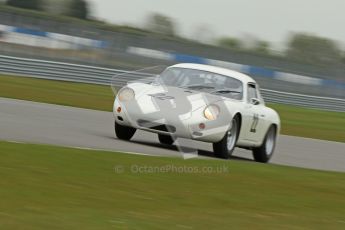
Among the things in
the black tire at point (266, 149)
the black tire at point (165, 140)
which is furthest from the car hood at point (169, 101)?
the black tire at point (266, 149)

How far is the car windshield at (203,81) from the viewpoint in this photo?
12.3 m

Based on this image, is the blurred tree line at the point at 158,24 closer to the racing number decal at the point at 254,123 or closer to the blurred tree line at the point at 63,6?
the blurred tree line at the point at 63,6

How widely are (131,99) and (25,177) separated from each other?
4.37 meters

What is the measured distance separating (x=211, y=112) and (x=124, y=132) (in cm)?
165

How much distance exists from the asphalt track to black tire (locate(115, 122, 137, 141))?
14cm

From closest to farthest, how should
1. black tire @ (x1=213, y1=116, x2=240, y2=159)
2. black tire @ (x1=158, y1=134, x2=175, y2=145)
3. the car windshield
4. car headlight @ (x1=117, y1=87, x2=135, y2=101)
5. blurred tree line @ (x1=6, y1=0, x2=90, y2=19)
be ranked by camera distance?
black tire @ (x1=213, y1=116, x2=240, y2=159) → car headlight @ (x1=117, y1=87, x2=135, y2=101) → the car windshield → black tire @ (x1=158, y1=134, x2=175, y2=145) → blurred tree line @ (x1=6, y1=0, x2=90, y2=19)

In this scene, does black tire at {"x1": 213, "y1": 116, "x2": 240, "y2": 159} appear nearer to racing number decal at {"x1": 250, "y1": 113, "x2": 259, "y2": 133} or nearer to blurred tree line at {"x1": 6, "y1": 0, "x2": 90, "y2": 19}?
racing number decal at {"x1": 250, "y1": 113, "x2": 259, "y2": 133}

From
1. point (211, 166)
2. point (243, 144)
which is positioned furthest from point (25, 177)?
point (243, 144)

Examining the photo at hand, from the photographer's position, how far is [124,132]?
41.2 feet

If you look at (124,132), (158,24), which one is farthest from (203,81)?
(158,24)

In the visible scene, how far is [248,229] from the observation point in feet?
21.6

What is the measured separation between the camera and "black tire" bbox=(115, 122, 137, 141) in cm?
1247

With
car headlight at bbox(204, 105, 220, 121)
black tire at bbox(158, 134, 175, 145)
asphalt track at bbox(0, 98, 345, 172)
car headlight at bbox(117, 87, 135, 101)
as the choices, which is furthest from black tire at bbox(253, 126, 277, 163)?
car headlight at bbox(117, 87, 135, 101)

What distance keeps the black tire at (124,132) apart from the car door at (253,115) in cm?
163
